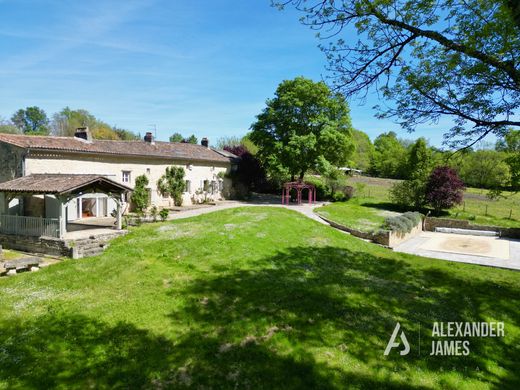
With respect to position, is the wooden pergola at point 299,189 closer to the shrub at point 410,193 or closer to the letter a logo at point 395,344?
the shrub at point 410,193

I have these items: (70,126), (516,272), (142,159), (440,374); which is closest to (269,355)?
(440,374)

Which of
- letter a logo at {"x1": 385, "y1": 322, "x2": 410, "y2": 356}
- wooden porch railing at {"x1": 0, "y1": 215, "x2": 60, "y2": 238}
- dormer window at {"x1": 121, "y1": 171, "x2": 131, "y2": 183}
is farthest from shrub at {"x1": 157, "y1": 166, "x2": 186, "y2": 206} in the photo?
letter a logo at {"x1": 385, "y1": 322, "x2": 410, "y2": 356}

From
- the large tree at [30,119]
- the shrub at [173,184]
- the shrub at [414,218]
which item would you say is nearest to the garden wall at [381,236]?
the shrub at [414,218]

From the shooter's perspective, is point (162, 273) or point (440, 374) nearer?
point (440, 374)

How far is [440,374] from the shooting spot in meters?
6.68

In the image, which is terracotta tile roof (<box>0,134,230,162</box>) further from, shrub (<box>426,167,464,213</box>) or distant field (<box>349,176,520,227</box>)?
shrub (<box>426,167,464,213</box>)

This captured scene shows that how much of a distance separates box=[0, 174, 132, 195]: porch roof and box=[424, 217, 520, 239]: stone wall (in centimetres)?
2586

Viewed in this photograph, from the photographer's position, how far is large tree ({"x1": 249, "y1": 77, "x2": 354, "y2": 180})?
33500 millimetres

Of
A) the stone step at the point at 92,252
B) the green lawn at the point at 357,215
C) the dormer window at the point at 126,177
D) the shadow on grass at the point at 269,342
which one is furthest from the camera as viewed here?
the green lawn at the point at 357,215

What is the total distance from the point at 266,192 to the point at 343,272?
3116cm

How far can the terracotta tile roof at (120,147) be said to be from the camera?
18922 millimetres

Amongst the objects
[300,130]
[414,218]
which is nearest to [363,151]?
[300,130]

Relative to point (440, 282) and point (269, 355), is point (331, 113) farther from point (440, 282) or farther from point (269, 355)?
point (269, 355)

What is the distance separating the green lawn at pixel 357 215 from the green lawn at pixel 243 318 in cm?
893
